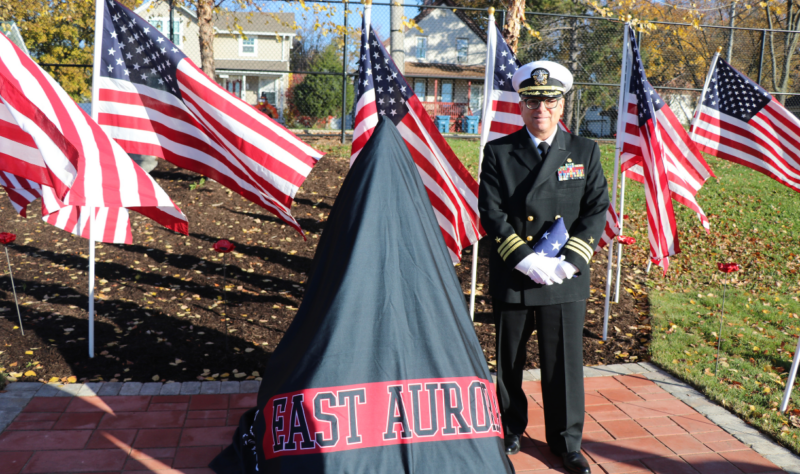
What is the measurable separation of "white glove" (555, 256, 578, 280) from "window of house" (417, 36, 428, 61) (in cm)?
2888

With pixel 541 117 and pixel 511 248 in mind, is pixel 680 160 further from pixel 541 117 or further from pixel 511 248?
pixel 511 248

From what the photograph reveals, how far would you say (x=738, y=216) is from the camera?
9.95 meters

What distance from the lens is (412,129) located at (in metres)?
4.60

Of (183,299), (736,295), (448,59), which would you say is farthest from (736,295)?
(448,59)

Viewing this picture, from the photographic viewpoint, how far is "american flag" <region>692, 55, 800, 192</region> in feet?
18.3

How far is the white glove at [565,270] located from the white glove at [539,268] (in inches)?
0.8

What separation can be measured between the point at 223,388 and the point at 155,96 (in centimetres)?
212

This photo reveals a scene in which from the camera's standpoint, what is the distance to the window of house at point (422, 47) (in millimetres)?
30678

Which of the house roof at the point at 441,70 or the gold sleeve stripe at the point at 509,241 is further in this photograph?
the house roof at the point at 441,70

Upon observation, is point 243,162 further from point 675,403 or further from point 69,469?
point 675,403

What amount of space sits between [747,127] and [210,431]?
5.51m

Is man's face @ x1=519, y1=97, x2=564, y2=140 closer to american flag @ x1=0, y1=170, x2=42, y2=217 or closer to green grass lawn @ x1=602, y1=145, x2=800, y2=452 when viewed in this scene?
green grass lawn @ x1=602, y1=145, x2=800, y2=452

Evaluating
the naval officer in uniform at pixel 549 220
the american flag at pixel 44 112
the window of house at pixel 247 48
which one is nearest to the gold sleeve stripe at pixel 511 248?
the naval officer in uniform at pixel 549 220

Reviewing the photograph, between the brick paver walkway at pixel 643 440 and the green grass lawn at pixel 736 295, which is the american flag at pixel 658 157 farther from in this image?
the brick paver walkway at pixel 643 440
